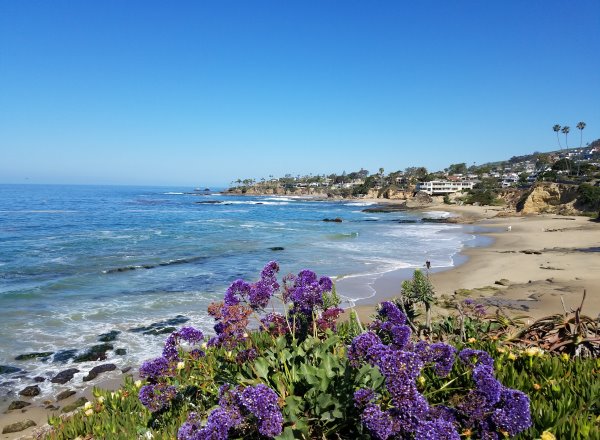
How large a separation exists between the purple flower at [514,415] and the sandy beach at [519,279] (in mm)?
4116

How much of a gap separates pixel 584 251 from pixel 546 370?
84.8 feet

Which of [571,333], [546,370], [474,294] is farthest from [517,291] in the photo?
[546,370]

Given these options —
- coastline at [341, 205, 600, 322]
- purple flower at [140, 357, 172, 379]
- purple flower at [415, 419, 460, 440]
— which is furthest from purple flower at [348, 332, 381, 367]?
coastline at [341, 205, 600, 322]

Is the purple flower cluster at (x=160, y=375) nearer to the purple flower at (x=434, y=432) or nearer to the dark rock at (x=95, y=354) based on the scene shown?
the purple flower at (x=434, y=432)

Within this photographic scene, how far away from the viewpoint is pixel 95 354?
10539 mm

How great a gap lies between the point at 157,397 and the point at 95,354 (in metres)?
8.86

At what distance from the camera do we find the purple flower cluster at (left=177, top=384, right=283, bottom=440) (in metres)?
1.85

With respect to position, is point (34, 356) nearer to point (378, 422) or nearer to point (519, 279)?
point (378, 422)

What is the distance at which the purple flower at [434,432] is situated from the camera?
1.63 metres

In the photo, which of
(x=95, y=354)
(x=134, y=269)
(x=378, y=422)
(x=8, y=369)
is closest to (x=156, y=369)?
(x=378, y=422)

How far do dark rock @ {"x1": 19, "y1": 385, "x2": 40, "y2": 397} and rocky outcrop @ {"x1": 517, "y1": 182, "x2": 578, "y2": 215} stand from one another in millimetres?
61443

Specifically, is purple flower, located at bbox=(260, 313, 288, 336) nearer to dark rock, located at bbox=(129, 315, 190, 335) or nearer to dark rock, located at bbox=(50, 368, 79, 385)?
dark rock, located at bbox=(50, 368, 79, 385)

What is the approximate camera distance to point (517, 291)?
14398mm

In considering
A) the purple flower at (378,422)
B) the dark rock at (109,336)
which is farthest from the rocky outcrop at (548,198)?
the purple flower at (378,422)
